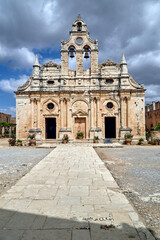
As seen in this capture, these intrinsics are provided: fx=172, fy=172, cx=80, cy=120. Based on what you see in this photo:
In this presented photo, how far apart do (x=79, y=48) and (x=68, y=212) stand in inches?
810

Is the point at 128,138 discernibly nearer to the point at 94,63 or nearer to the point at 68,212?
the point at 94,63

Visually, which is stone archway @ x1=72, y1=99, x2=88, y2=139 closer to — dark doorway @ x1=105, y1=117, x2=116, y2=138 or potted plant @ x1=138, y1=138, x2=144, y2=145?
dark doorway @ x1=105, y1=117, x2=116, y2=138

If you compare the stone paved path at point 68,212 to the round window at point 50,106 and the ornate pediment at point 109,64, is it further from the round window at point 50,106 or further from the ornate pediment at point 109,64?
the ornate pediment at point 109,64

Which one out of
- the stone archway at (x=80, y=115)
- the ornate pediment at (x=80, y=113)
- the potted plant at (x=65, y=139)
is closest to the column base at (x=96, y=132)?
the stone archway at (x=80, y=115)

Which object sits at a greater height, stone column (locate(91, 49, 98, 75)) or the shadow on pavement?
stone column (locate(91, 49, 98, 75))

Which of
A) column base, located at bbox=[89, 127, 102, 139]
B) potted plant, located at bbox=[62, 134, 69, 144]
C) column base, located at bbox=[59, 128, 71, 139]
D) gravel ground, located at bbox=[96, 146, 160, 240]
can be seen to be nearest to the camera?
gravel ground, located at bbox=[96, 146, 160, 240]

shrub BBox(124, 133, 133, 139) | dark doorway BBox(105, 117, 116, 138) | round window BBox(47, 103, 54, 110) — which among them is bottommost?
shrub BBox(124, 133, 133, 139)

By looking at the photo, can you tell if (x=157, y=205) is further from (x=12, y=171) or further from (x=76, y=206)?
(x=12, y=171)

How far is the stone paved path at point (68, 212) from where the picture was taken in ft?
8.70

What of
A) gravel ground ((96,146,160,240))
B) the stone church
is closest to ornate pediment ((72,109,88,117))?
the stone church

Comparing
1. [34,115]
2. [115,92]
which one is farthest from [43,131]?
[115,92]

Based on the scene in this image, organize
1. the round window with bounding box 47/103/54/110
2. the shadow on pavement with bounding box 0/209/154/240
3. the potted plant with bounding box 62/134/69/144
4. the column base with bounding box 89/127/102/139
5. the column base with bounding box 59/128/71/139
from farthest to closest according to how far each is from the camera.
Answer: the round window with bounding box 47/103/54/110
the column base with bounding box 59/128/71/139
the column base with bounding box 89/127/102/139
the potted plant with bounding box 62/134/69/144
the shadow on pavement with bounding box 0/209/154/240

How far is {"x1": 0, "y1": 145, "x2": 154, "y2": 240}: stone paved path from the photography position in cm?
265

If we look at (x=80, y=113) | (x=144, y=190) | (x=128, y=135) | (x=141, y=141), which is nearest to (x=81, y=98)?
(x=80, y=113)
